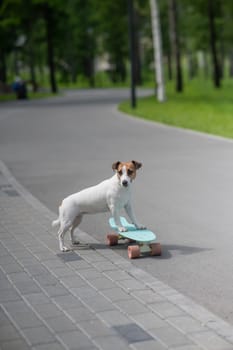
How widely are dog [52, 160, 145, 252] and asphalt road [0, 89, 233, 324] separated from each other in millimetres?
453

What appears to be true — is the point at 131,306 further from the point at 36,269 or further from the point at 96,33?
the point at 96,33

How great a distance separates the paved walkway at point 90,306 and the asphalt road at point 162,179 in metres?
0.27

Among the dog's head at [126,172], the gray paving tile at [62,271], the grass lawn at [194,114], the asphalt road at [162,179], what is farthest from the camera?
the grass lawn at [194,114]

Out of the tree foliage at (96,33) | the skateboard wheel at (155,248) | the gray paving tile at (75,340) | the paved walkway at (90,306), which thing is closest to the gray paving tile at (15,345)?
the paved walkway at (90,306)

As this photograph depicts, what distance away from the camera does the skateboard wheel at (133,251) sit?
316 inches

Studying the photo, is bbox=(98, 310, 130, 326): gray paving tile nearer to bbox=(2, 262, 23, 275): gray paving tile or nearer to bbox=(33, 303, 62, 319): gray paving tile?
bbox=(33, 303, 62, 319): gray paving tile

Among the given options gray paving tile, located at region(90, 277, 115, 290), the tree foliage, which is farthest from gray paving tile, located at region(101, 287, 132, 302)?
the tree foliage

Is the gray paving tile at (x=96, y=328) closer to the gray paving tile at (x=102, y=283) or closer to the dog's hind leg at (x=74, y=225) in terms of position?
the gray paving tile at (x=102, y=283)

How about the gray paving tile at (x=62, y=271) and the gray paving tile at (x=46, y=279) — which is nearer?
the gray paving tile at (x=46, y=279)

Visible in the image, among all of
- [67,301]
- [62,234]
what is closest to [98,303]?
[67,301]

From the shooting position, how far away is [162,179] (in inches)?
535

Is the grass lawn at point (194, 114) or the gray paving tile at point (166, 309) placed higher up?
the gray paving tile at point (166, 309)

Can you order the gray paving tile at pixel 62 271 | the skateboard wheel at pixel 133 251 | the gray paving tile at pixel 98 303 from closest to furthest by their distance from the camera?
the gray paving tile at pixel 98 303
the gray paving tile at pixel 62 271
the skateboard wheel at pixel 133 251

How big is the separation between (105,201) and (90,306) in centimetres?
220
